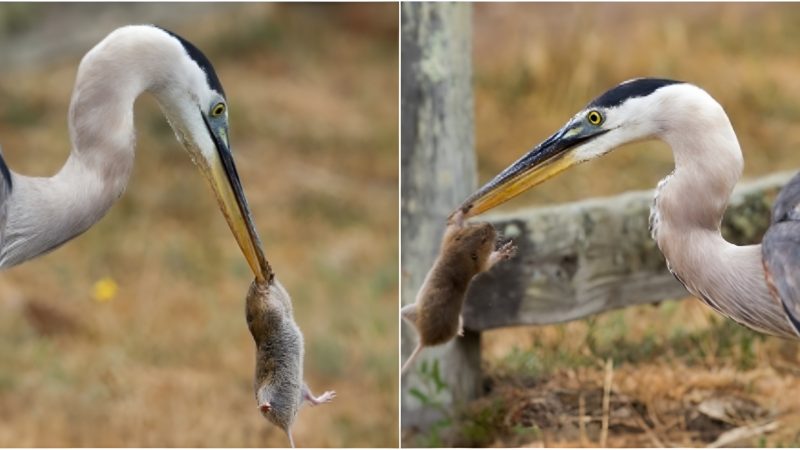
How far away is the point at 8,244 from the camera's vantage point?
3721 mm

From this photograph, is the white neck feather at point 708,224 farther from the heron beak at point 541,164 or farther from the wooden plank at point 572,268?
the wooden plank at point 572,268

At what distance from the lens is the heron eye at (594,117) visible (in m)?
3.59

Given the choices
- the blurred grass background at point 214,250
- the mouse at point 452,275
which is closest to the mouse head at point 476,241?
the mouse at point 452,275

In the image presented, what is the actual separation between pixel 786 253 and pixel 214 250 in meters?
4.65

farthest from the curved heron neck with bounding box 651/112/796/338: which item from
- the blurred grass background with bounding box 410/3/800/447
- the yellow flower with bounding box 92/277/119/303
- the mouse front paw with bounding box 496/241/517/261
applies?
the yellow flower with bounding box 92/277/119/303

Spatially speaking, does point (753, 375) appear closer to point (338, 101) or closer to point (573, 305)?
point (573, 305)

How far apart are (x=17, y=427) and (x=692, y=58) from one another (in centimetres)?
403

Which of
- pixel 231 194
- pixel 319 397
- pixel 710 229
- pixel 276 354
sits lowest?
pixel 319 397

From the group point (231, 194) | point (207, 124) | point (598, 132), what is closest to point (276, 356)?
point (231, 194)

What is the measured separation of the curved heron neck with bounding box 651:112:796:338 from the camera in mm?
3521

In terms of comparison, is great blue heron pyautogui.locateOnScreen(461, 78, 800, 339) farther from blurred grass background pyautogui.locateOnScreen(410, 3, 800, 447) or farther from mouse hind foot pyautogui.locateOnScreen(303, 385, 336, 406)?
blurred grass background pyautogui.locateOnScreen(410, 3, 800, 447)

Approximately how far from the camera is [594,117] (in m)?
3.60

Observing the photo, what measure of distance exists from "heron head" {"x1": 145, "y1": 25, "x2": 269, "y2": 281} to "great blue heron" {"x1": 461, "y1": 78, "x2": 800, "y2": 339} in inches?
23.0

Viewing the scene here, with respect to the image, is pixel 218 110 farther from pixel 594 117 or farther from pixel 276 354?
pixel 594 117
